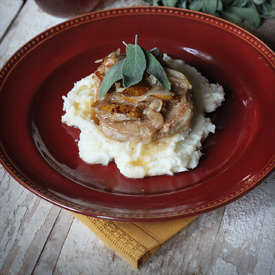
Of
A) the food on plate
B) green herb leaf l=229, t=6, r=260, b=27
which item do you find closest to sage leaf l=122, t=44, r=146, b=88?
the food on plate

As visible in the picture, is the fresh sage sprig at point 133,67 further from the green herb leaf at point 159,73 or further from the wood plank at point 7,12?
the wood plank at point 7,12

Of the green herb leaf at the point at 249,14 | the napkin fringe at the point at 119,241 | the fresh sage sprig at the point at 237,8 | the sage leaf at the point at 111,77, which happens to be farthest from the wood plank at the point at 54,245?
the green herb leaf at the point at 249,14

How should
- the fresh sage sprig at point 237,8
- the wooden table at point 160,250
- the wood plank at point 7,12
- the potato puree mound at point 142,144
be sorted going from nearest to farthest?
the wooden table at point 160,250
the potato puree mound at point 142,144
the fresh sage sprig at point 237,8
the wood plank at point 7,12

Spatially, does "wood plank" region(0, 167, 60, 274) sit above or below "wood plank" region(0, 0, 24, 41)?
below

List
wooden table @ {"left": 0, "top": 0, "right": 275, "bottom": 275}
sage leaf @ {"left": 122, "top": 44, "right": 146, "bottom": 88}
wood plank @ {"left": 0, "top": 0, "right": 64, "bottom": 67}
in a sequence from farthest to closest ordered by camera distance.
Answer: wood plank @ {"left": 0, "top": 0, "right": 64, "bottom": 67}, sage leaf @ {"left": 122, "top": 44, "right": 146, "bottom": 88}, wooden table @ {"left": 0, "top": 0, "right": 275, "bottom": 275}

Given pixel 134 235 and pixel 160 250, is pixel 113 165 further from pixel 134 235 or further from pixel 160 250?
pixel 160 250

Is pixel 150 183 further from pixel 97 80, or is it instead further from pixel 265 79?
pixel 265 79

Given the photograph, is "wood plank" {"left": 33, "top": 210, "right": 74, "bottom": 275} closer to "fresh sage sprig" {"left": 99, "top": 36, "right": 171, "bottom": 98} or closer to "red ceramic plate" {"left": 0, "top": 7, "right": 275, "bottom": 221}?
"red ceramic plate" {"left": 0, "top": 7, "right": 275, "bottom": 221}
